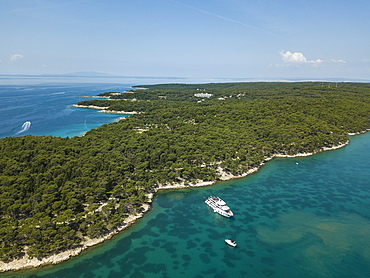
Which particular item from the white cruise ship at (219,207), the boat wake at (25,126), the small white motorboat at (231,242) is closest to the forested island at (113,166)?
the white cruise ship at (219,207)

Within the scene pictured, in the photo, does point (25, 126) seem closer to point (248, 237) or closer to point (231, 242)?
point (231, 242)

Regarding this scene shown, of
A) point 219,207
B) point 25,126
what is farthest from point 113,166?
point 25,126

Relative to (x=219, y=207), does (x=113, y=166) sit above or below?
above

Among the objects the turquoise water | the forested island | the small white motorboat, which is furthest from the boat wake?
the small white motorboat

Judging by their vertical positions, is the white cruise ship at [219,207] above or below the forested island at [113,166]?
below

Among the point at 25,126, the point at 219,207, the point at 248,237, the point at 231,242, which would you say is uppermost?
the point at 25,126

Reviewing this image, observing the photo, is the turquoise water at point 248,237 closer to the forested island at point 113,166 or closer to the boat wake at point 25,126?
the forested island at point 113,166

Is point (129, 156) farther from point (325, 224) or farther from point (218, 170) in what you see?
point (325, 224)
